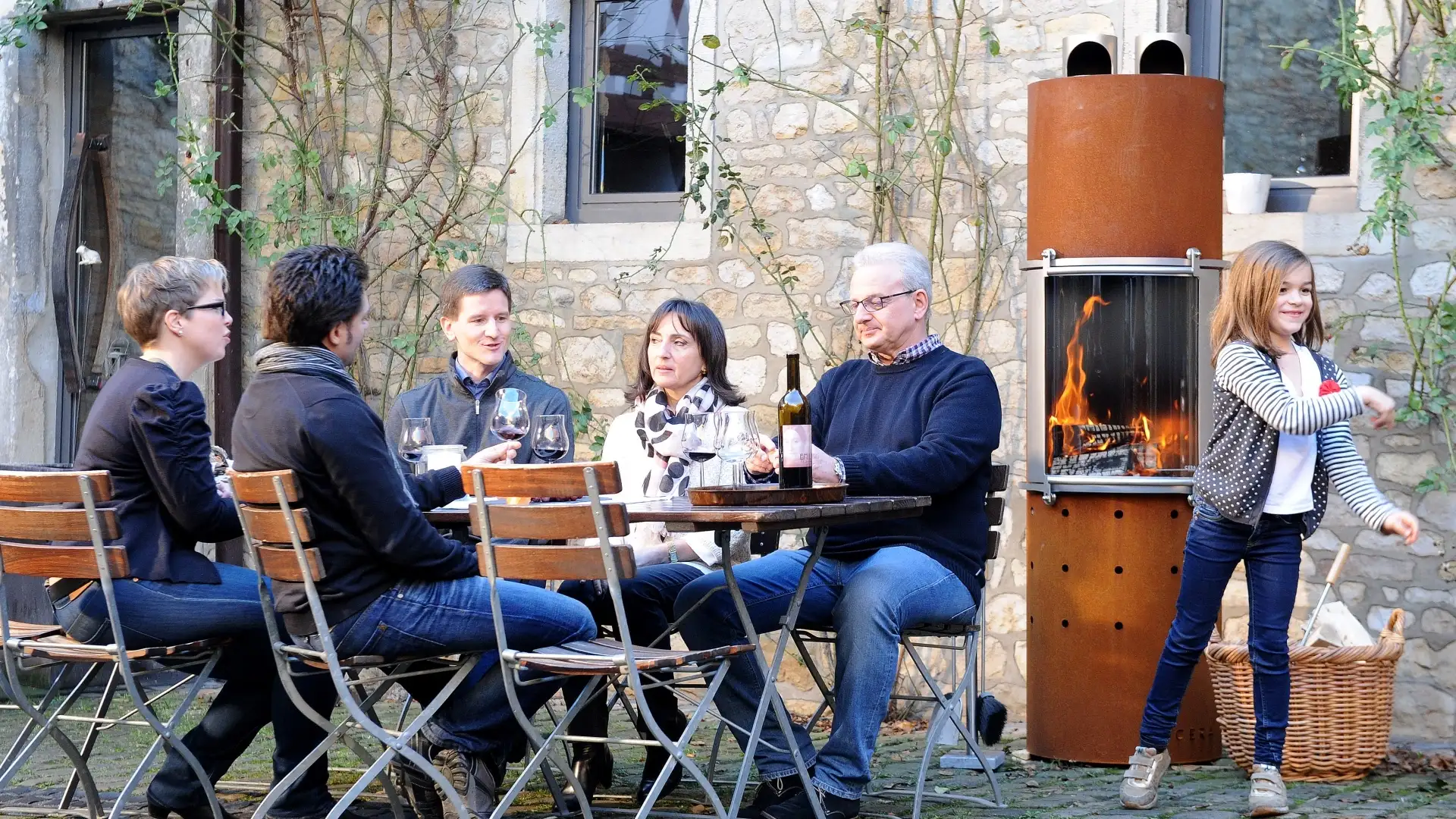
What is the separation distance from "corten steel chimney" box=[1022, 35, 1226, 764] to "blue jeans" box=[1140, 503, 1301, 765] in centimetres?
37

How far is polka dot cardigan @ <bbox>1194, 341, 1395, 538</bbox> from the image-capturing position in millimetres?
4258

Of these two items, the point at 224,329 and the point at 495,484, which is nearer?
the point at 495,484

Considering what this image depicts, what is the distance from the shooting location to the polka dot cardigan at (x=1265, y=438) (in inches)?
168

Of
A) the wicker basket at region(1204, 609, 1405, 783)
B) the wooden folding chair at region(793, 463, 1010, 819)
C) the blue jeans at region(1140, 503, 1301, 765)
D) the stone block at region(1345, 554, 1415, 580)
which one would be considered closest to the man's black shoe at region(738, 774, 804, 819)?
the wooden folding chair at region(793, 463, 1010, 819)

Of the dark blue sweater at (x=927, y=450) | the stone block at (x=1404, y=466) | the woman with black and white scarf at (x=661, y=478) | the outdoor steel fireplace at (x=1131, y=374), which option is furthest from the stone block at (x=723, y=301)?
the stone block at (x=1404, y=466)

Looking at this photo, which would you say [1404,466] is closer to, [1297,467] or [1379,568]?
[1379,568]

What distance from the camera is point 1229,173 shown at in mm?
5871

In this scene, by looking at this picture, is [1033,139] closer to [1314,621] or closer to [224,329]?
[1314,621]

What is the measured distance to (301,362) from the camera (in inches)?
147

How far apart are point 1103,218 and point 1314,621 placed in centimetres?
132

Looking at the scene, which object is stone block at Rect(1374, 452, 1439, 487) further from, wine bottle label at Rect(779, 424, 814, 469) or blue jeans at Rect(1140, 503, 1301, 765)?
wine bottle label at Rect(779, 424, 814, 469)

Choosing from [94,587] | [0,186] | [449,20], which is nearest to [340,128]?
[449,20]

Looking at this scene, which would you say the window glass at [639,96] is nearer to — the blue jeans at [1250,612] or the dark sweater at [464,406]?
the dark sweater at [464,406]

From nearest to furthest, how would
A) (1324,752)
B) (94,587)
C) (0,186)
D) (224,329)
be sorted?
1. (94,587)
2. (224,329)
3. (1324,752)
4. (0,186)
